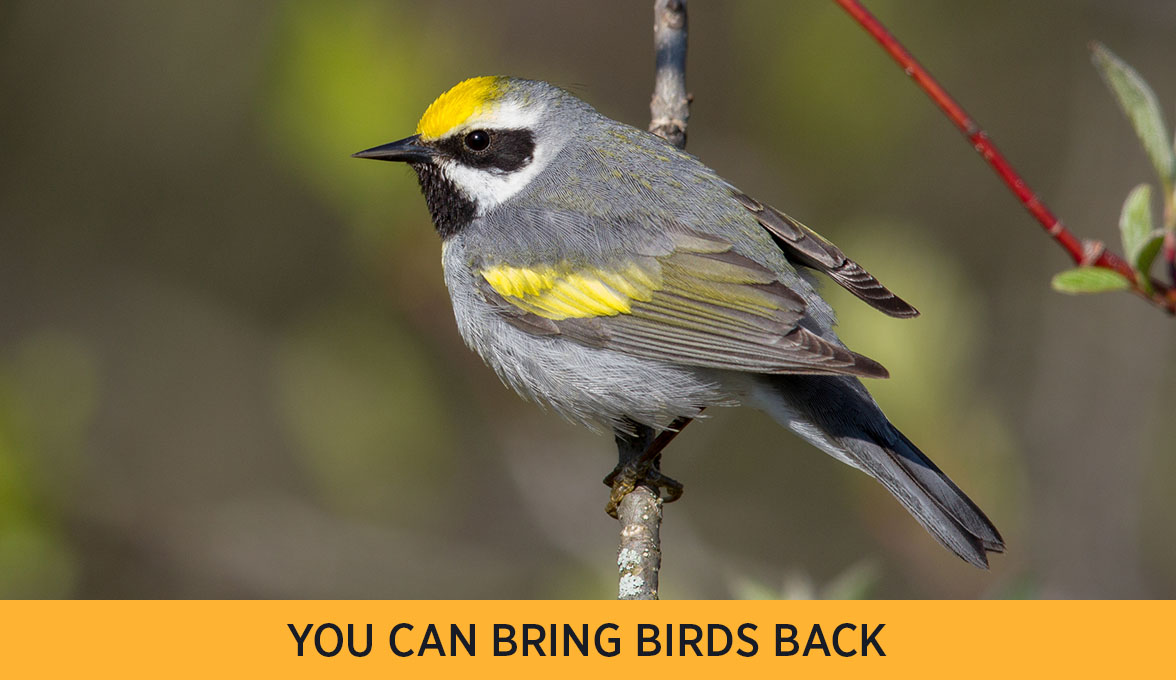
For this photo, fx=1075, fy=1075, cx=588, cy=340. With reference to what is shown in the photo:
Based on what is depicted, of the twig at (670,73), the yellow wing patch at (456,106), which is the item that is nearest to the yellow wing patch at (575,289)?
the yellow wing patch at (456,106)

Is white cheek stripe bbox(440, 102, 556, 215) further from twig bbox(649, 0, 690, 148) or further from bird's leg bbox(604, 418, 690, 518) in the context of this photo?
Answer: bird's leg bbox(604, 418, 690, 518)

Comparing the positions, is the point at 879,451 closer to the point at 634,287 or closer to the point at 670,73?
the point at 634,287

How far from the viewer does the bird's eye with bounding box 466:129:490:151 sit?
417cm

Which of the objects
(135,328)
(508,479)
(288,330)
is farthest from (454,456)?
(135,328)

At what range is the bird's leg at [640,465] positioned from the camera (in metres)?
3.88

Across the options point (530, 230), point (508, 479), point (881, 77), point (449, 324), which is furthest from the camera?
point (508, 479)

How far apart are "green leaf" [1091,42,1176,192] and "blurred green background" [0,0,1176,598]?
4.48 ft

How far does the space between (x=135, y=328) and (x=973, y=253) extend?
6.28 meters

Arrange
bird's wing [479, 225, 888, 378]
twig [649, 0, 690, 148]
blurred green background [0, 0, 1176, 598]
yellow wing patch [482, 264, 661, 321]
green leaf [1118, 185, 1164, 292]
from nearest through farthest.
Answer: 1. green leaf [1118, 185, 1164, 292]
2. bird's wing [479, 225, 888, 378]
3. yellow wing patch [482, 264, 661, 321]
4. twig [649, 0, 690, 148]
5. blurred green background [0, 0, 1176, 598]

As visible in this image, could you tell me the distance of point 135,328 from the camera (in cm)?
792

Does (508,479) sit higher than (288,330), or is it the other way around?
(288,330)

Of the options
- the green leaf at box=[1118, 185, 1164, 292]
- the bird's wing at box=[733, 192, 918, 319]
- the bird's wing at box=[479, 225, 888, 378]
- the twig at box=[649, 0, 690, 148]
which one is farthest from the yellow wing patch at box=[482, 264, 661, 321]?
the green leaf at box=[1118, 185, 1164, 292]

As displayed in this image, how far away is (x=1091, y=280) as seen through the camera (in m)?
2.20

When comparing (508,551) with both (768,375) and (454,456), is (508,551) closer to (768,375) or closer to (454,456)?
(454,456)
